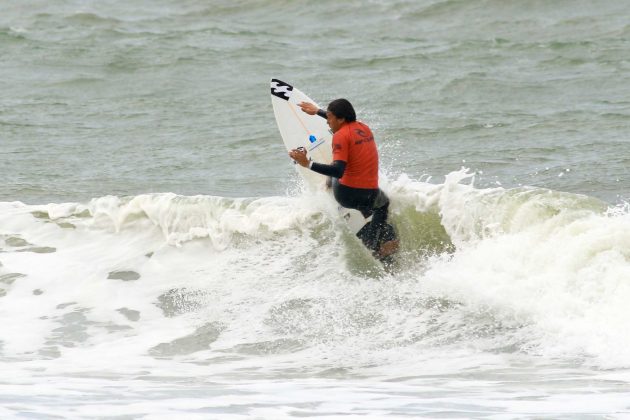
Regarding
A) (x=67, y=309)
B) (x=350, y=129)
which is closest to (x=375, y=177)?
(x=350, y=129)

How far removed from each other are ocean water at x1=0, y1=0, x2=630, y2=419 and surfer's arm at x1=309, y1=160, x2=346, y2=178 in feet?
3.34

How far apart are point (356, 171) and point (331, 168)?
0.44 meters

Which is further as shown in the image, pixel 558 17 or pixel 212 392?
pixel 558 17

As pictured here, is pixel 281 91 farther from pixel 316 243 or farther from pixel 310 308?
pixel 310 308

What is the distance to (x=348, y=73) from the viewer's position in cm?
1902

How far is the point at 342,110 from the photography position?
9.36 metres

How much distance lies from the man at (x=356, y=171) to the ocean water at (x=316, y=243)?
0.21 metres

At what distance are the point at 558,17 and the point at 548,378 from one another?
1542cm

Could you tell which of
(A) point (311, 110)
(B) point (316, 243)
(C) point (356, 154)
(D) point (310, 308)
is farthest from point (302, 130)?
(D) point (310, 308)

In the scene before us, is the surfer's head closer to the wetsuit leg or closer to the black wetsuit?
the black wetsuit

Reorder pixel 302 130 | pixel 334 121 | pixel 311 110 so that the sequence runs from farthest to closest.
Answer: pixel 302 130 < pixel 311 110 < pixel 334 121

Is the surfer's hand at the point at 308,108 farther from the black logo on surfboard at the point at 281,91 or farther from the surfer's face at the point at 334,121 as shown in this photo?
the black logo on surfboard at the point at 281,91

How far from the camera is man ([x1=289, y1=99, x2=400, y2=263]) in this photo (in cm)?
927

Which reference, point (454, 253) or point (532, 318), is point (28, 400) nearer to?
point (532, 318)
